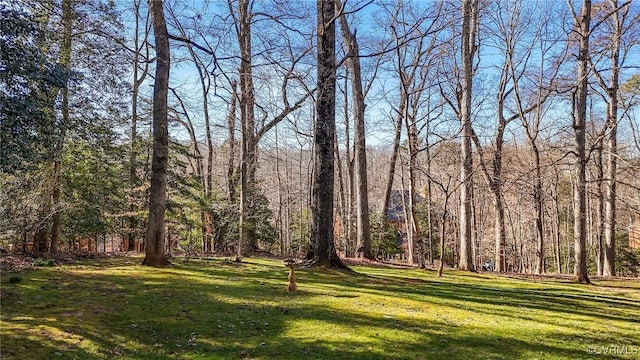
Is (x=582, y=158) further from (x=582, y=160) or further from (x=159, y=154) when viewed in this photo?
(x=159, y=154)

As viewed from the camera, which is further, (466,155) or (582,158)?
(466,155)

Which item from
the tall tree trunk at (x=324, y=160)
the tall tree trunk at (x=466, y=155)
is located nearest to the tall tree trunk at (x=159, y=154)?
the tall tree trunk at (x=324, y=160)

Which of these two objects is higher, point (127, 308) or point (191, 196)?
point (191, 196)

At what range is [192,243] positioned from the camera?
1686 centimetres

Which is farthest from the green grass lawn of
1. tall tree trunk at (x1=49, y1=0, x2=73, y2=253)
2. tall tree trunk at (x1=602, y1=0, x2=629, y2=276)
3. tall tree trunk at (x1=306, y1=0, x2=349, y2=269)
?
tall tree trunk at (x1=602, y1=0, x2=629, y2=276)

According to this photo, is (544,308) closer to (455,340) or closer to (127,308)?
(455,340)

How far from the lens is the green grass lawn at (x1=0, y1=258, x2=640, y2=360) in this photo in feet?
12.8

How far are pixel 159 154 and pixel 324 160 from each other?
335 centimetres

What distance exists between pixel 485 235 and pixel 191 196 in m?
25.1

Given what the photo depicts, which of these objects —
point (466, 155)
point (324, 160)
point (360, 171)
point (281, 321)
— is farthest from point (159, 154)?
point (466, 155)

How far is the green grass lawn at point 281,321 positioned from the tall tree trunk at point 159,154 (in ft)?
3.29

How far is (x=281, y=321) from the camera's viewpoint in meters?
4.89

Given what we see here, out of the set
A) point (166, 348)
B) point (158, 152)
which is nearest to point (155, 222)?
point (158, 152)

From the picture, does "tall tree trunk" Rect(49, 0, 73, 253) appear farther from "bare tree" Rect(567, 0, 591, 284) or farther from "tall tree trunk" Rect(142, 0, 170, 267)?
"bare tree" Rect(567, 0, 591, 284)
